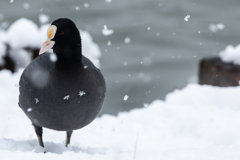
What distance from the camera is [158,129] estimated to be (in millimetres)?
4582

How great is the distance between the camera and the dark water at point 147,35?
9008 millimetres

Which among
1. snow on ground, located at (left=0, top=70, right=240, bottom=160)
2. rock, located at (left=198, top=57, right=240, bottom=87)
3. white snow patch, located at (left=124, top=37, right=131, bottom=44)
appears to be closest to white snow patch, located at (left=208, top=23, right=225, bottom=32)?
white snow patch, located at (left=124, top=37, right=131, bottom=44)

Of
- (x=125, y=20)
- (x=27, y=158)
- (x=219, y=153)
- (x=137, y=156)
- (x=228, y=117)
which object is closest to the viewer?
(x=27, y=158)

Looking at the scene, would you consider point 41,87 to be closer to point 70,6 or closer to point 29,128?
point 29,128

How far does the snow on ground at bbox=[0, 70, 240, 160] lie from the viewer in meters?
3.44

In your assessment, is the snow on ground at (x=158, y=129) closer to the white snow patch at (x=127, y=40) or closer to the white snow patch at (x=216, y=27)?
the white snow patch at (x=127, y=40)

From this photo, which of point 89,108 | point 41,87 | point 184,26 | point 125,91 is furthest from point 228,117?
point 184,26

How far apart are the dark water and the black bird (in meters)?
5.03

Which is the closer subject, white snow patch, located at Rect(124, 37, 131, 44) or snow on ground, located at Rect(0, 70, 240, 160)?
snow on ground, located at Rect(0, 70, 240, 160)

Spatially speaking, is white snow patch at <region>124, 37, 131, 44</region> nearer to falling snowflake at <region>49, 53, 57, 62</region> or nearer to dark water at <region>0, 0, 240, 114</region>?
dark water at <region>0, 0, 240, 114</region>

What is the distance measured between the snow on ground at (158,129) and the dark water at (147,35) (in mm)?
3052

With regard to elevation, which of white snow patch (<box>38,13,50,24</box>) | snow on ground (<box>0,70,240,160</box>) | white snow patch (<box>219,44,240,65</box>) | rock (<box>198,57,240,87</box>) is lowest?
snow on ground (<box>0,70,240,160</box>)

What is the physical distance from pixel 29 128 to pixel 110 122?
117 centimetres

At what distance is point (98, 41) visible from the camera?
33.5 ft
